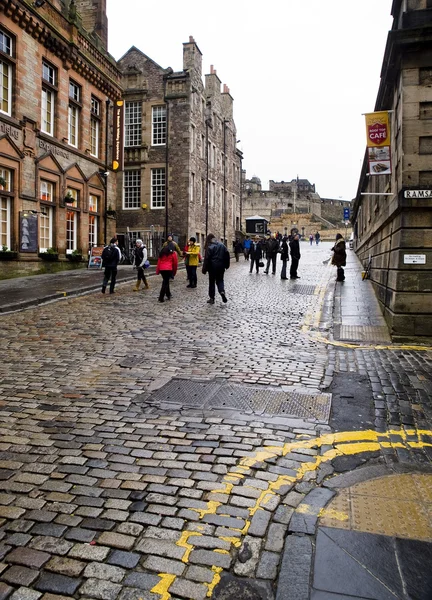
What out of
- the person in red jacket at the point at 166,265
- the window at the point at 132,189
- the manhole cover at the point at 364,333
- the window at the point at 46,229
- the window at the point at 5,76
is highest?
the window at the point at 5,76

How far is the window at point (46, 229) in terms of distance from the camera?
20.1 m

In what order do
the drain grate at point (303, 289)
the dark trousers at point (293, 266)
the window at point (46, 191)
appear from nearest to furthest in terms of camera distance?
the drain grate at point (303, 289) → the dark trousers at point (293, 266) → the window at point (46, 191)

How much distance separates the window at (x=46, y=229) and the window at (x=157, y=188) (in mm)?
14704

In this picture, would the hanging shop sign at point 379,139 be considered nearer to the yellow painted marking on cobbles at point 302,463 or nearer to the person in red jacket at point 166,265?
the person in red jacket at point 166,265

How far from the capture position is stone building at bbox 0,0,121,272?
17812mm

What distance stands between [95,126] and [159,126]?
1054 cm

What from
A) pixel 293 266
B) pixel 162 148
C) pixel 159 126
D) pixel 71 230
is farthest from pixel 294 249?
pixel 159 126

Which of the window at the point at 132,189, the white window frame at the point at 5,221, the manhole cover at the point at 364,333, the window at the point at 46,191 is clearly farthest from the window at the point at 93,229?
the manhole cover at the point at 364,333

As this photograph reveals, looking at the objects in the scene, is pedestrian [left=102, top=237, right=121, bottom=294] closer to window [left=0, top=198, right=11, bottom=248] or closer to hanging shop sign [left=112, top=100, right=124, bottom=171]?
window [left=0, top=198, right=11, bottom=248]

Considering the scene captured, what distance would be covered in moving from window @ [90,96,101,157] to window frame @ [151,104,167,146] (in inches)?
384

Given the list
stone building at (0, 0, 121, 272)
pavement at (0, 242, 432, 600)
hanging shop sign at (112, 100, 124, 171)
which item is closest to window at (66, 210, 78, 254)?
stone building at (0, 0, 121, 272)

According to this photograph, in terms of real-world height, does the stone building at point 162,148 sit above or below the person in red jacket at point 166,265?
above

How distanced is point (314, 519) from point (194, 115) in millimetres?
35241

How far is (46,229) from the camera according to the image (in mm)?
20531
